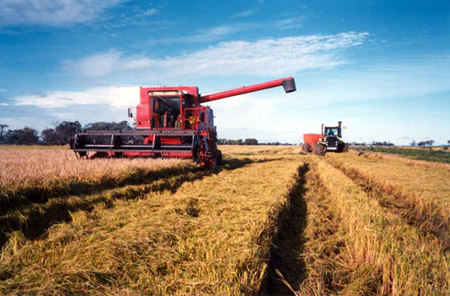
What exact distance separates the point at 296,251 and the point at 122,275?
7.47ft

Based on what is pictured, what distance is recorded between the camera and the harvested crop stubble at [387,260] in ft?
8.88

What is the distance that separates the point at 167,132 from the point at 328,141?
18496mm

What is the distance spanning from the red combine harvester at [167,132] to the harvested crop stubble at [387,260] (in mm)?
6663

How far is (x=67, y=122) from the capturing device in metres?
50.5

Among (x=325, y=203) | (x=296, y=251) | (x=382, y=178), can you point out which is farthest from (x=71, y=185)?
(x=382, y=178)

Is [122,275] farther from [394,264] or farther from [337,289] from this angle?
→ [394,264]

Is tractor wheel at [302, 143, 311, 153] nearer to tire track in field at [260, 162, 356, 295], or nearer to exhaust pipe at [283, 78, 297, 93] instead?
exhaust pipe at [283, 78, 297, 93]

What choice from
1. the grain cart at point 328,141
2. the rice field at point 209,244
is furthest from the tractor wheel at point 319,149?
the rice field at point 209,244

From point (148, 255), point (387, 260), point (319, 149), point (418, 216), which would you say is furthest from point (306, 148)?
point (148, 255)

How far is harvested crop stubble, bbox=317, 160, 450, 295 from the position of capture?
107 inches

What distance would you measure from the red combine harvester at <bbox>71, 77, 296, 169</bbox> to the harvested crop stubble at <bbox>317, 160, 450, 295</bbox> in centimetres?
666

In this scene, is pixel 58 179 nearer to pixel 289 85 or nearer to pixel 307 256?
pixel 307 256

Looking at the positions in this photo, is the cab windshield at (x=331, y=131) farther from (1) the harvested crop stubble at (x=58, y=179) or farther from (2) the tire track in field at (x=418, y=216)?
(1) the harvested crop stubble at (x=58, y=179)

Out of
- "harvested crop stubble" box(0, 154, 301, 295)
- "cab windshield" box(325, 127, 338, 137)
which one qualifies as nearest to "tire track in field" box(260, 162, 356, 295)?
"harvested crop stubble" box(0, 154, 301, 295)
